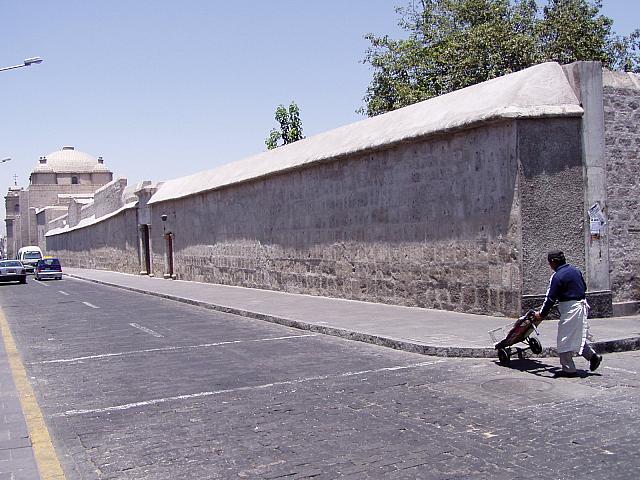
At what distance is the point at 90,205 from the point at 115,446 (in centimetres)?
5229

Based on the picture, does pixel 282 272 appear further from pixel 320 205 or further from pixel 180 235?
pixel 180 235

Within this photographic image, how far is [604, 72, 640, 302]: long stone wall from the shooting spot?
1250 centimetres

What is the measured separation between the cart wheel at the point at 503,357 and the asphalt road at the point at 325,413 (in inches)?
6.3

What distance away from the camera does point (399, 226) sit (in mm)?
15383

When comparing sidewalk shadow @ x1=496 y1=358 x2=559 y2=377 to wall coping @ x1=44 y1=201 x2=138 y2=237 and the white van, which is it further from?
the white van

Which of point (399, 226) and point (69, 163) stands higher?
point (69, 163)

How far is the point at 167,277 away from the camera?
112 ft

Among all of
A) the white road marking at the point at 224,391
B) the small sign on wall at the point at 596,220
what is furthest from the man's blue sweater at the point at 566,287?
the small sign on wall at the point at 596,220

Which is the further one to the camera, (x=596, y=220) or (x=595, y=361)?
(x=596, y=220)

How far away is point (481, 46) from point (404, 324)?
22.3 meters

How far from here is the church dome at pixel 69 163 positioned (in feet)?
312

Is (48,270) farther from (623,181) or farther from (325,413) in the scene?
(325,413)

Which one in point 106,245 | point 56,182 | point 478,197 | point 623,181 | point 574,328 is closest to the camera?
point 574,328

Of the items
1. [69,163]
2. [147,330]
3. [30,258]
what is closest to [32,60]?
[147,330]
